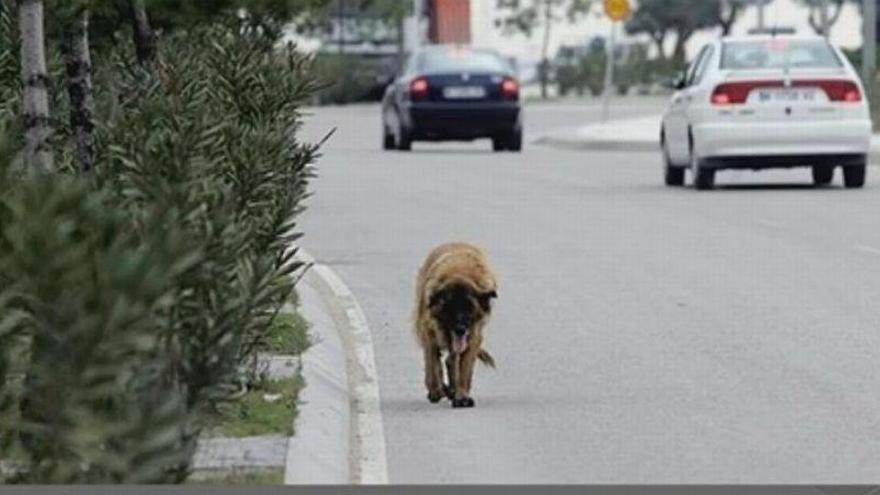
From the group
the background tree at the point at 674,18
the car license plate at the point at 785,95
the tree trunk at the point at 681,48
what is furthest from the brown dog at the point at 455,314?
the background tree at the point at 674,18

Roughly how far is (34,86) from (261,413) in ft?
7.59

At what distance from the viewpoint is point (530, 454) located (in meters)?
11.5

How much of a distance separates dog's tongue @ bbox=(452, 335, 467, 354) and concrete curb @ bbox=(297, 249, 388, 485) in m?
0.40

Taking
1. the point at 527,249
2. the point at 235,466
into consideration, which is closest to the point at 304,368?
the point at 235,466

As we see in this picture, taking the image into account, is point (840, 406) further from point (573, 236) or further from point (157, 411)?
point (573, 236)

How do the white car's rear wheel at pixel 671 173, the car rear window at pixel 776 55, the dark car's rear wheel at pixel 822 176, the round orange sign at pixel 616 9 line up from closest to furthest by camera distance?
the car rear window at pixel 776 55 < the dark car's rear wheel at pixel 822 176 < the white car's rear wheel at pixel 671 173 < the round orange sign at pixel 616 9

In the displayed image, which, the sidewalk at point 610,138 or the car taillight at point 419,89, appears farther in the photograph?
the sidewalk at point 610,138

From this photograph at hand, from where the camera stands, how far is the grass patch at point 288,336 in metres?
13.9

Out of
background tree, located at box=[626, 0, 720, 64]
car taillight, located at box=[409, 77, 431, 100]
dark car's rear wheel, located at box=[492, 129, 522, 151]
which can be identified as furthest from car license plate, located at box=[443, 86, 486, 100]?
background tree, located at box=[626, 0, 720, 64]

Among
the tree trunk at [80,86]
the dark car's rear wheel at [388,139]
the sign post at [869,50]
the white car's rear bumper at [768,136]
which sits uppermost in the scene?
the tree trunk at [80,86]

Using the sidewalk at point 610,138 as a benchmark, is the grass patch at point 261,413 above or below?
above

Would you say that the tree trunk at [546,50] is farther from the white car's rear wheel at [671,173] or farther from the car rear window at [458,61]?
the white car's rear wheel at [671,173]

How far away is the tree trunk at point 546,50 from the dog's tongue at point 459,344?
66.4 meters

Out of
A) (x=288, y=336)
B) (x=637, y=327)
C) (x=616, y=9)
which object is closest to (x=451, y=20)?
(x=616, y=9)
